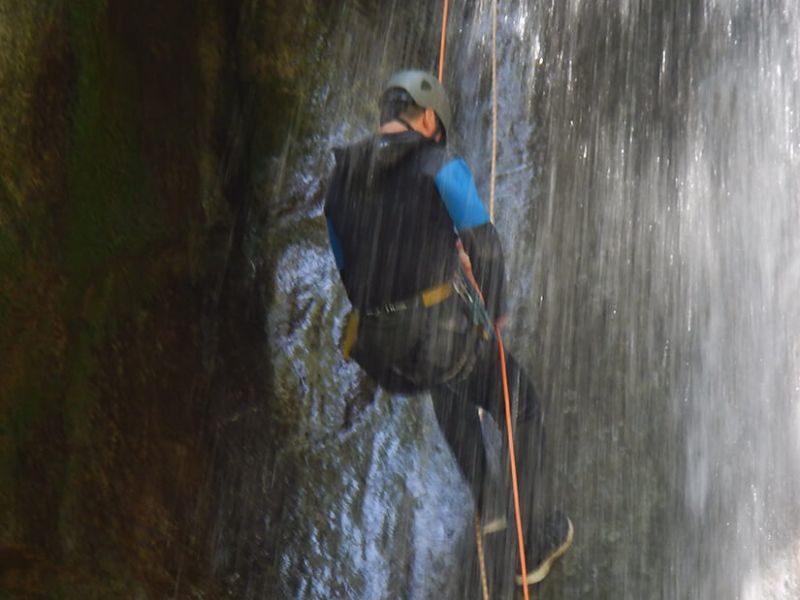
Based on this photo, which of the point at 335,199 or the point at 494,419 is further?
the point at 494,419

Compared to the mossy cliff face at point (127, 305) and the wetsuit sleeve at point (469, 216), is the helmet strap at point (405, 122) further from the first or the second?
the mossy cliff face at point (127, 305)

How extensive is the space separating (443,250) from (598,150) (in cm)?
248

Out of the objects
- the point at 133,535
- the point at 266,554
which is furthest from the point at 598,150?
the point at 133,535

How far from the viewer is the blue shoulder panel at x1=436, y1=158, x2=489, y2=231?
9.26ft

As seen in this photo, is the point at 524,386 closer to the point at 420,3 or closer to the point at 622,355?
the point at 622,355

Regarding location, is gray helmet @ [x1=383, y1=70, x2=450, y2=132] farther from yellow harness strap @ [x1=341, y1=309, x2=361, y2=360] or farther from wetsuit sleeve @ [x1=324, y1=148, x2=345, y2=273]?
yellow harness strap @ [x1=341, y1=309, x2=361, y2=360]

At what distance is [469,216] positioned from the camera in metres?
2.84

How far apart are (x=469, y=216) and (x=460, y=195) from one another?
0.24 ft

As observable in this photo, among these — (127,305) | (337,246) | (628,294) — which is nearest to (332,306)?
(127,305)

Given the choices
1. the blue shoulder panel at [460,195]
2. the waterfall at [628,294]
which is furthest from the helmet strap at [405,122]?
the waterfall at [628,294]

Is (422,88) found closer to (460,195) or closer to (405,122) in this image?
(405,122)

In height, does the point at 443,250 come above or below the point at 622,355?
above

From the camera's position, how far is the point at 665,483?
389 centimetres

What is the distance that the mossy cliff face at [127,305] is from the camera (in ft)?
11.7
